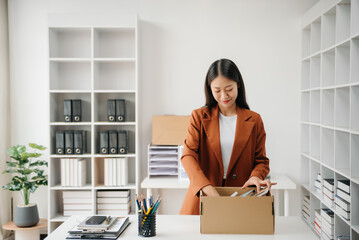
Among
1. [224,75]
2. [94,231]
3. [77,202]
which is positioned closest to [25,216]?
[77,202]

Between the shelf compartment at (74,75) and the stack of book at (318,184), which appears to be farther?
the shelf compartment at (74,75)

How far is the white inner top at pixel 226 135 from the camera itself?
6.75 feet

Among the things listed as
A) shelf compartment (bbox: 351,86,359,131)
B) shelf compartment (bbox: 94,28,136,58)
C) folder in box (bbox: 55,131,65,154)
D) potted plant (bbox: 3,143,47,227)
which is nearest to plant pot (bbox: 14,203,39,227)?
potted plant (bbox: 3,143,47,227)

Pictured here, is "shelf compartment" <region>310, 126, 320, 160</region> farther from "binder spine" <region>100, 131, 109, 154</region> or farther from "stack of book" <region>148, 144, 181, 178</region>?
"binder spine" <region>100, 131, 109, 154</region>

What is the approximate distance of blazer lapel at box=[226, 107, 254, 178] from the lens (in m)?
2.02

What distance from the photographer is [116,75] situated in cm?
381

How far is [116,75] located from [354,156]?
2354 mm

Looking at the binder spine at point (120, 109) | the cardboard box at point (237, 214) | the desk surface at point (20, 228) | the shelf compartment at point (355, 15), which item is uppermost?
the shelf compartment at point (355, 15)

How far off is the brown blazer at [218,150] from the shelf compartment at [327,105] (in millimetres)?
1254

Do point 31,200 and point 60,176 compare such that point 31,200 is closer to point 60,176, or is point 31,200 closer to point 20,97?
point 60,176

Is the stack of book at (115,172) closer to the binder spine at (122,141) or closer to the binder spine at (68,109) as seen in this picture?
the binder spine at (122,141)

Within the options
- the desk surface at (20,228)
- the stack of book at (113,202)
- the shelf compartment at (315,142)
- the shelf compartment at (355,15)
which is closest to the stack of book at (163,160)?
the stack of book at (113,202)

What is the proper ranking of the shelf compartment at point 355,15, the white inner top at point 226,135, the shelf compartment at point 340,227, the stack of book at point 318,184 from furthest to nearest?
the stack of book at point 318,184
the shelf compartment at point 340,227
the shelf compartment at point 355,15
the white inner top at point 226,135

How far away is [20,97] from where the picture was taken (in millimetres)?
3840
